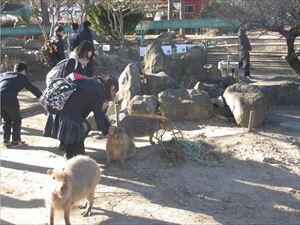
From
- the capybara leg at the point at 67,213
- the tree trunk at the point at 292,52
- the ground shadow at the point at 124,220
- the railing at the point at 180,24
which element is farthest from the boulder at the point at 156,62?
the railing at the point at 180,24

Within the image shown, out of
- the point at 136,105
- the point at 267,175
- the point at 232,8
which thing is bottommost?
the point at 267,175

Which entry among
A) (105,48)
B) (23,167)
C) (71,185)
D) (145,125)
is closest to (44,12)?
(105,48)

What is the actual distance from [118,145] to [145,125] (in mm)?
1134

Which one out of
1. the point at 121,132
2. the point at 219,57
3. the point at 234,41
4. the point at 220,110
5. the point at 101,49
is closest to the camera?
the point at 121,132

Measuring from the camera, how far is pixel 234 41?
68.6 feet

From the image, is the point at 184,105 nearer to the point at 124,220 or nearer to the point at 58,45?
the point at 58,45

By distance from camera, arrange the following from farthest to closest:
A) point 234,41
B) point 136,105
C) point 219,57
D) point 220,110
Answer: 1. point 234,41
2. point 219,57
3. point 220,110
4. point 136,105

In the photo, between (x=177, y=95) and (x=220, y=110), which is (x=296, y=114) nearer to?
(x=220, y=110)

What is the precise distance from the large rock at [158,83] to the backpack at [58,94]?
4.31m

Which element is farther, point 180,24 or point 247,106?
point 180,24

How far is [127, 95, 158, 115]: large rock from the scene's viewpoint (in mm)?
8852

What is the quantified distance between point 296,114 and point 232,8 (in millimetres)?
2478

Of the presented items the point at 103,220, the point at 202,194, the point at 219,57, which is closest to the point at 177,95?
the point at 202,194

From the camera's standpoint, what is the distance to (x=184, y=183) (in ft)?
21.6
